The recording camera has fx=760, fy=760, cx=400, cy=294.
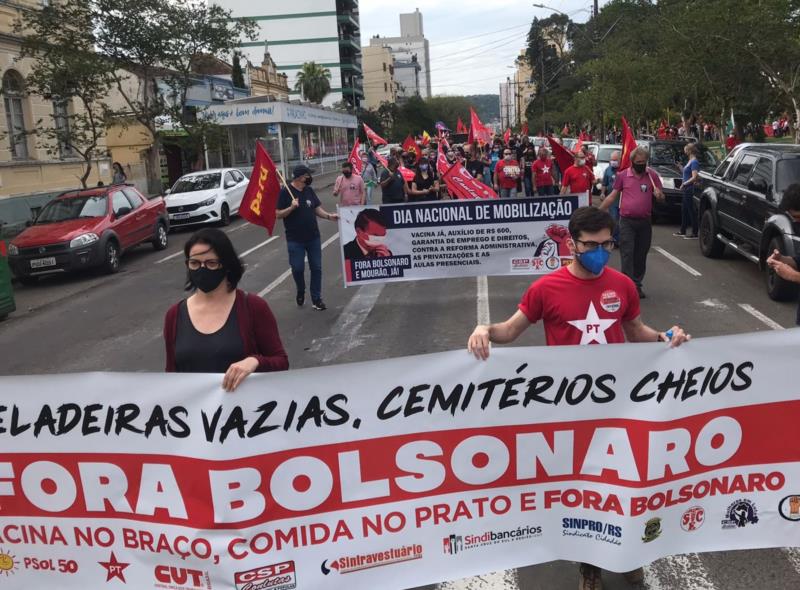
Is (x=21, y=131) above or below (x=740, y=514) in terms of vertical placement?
above

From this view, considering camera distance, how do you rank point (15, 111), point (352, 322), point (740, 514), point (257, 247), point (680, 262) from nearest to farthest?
point (740, 514), point (352, 322), point (680, 262), point (257, 247), point (15, 111)

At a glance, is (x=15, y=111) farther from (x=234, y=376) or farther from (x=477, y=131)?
(x=234, y=376)

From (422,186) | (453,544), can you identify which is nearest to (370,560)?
(453,544)

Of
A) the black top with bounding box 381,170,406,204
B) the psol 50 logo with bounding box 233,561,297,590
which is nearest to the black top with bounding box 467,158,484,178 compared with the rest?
the black top with bounding box 381,170,406,204

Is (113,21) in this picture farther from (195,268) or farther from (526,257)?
(195,268)

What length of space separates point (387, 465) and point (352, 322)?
6.08 m

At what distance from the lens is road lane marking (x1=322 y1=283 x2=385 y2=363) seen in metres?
8.00

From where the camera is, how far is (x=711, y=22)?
61.3 feet

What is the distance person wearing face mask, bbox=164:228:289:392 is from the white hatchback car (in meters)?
17.5

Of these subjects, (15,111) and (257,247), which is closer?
(257,247)

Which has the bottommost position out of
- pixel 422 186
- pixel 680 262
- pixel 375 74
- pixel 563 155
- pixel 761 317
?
pixel 761 317

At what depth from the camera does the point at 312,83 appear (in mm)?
92438

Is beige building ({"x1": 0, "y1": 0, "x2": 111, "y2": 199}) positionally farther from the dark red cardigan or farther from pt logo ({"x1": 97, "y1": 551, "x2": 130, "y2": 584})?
pt logo ({"x1": 97, "y1": 551, "x2": 130, "y2": 584})

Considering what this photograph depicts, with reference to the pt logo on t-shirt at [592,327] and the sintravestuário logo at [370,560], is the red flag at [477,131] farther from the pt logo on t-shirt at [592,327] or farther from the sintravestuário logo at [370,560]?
the sintravestuário logo at [370,560]
